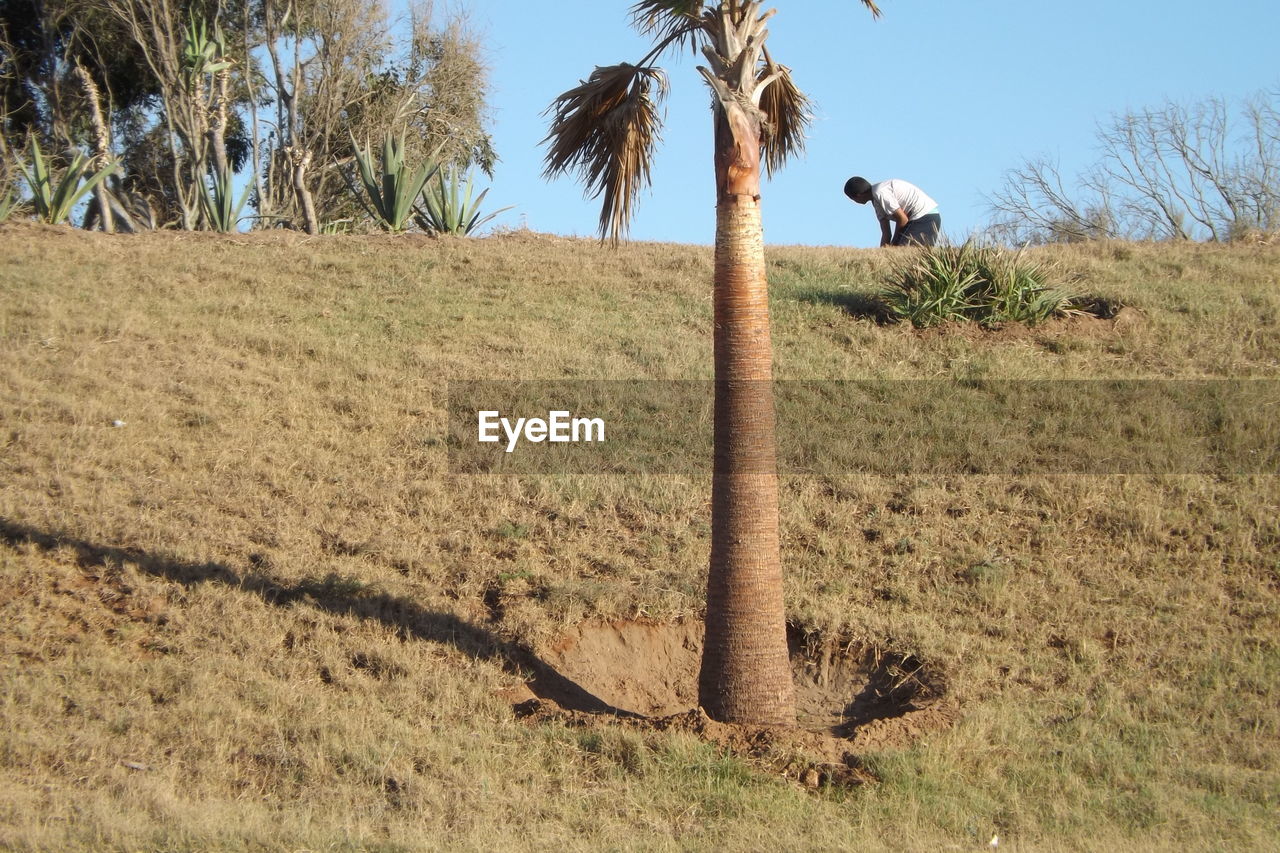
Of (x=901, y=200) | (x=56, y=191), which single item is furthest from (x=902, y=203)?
(x=56, y=191)

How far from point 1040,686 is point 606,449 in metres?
5.07

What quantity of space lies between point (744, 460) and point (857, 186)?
1064 centimetres

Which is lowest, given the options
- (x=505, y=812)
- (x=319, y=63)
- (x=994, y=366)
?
(x=505, y=812)

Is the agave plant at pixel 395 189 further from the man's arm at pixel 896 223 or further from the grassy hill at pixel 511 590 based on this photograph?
the man's arm at pixel 896 223

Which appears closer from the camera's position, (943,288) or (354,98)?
(943,288)

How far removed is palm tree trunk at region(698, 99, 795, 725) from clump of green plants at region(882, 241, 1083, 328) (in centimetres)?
745

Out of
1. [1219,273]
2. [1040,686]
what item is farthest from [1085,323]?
[1040,686]

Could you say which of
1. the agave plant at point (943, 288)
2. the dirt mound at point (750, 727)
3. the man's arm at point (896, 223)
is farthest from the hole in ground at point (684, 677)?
the man's arm at point (896, 223)

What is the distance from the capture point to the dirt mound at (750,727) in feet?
23.7

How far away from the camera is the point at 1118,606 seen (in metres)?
9.02

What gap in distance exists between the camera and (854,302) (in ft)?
51.2

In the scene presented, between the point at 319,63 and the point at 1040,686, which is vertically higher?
the point at 319,63

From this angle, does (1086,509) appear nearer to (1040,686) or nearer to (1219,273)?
(1040,686)

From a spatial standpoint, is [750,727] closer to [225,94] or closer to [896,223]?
[896,223]
